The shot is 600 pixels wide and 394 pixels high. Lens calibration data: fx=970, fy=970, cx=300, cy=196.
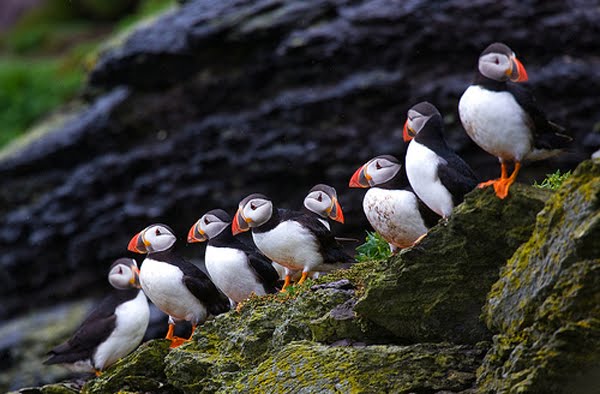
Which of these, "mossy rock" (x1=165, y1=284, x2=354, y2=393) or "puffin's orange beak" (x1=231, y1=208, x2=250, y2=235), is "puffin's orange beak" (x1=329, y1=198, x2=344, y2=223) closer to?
"puffin's orange beak" (x1=231, y1=208, x2=250, y2=235)

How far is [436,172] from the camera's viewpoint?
A: 19.7 feet

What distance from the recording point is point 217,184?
14.4 meters

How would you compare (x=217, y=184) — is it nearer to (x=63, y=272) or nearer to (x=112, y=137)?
(x=112, y=137)

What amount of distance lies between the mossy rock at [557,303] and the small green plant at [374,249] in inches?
104

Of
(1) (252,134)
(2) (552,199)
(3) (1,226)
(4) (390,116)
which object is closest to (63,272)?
(3) (1,226)

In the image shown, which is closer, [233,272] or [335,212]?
[233,272]

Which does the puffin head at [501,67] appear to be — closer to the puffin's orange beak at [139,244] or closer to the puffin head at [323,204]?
the puffin head at [323,204]

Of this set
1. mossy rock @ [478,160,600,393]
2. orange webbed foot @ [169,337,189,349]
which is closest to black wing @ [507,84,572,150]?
mossy rock @ [478,160,600,393]

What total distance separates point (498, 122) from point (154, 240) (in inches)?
138

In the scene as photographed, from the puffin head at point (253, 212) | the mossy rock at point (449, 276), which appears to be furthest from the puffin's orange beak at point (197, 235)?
the mossy rock at point (449, 276)

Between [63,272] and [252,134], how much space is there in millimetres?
4080

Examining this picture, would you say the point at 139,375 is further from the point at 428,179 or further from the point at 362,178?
the point at 428,179

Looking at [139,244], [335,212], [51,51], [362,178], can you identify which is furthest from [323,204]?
[51,51]

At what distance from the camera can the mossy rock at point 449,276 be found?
544cm
